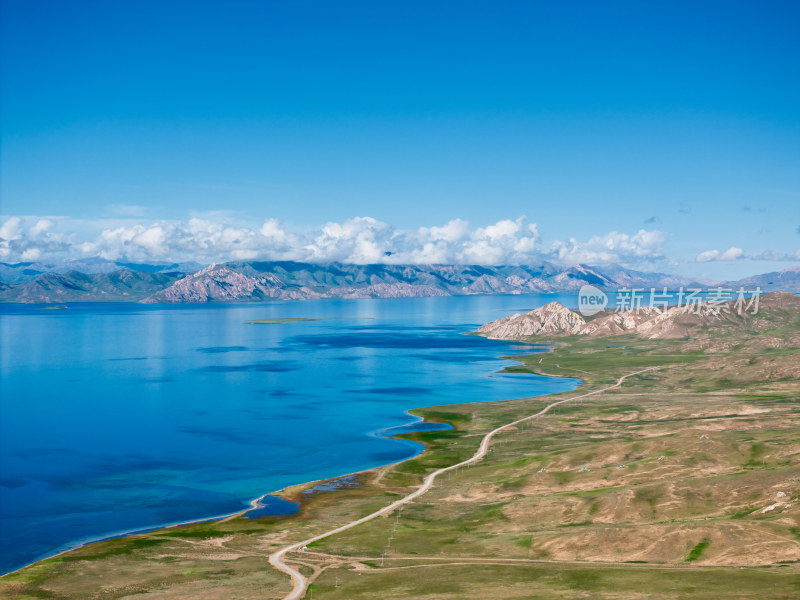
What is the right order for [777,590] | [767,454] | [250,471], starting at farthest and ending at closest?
1. [250,471]
2. [767,454]
3. [777,590]

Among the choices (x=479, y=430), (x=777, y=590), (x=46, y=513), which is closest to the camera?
(x=777, y=590)

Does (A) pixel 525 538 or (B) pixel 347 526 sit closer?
(A) pixel 525 538

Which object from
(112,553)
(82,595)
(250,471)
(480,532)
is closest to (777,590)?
(480,532)

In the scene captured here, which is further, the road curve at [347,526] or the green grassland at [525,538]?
the road curve at [347,526]

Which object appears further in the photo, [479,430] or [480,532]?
[479,430]

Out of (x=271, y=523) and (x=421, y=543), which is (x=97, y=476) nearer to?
(x=271, y=523)

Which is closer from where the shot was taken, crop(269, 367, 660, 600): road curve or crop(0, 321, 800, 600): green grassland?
crop(0, 321, 800, 600): green grassland

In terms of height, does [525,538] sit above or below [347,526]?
above

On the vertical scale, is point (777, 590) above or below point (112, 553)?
above
